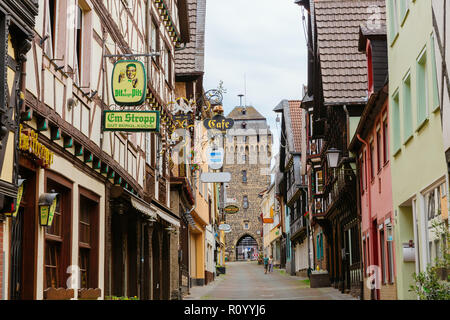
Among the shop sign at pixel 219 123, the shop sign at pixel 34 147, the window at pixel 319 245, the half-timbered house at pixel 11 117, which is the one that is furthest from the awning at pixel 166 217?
the window at pixel 319 245

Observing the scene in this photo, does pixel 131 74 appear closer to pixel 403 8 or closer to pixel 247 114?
pixel 403 8

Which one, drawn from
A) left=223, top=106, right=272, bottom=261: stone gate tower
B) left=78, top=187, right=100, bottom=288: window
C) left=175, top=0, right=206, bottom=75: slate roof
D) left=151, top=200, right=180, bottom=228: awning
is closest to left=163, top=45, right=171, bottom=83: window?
left=175, top=0, right=206, bottom=75: slate roof

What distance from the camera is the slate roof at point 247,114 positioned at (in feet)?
333

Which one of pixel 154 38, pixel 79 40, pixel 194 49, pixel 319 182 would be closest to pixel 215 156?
pixel 194 49

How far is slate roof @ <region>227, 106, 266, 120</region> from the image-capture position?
10150cm

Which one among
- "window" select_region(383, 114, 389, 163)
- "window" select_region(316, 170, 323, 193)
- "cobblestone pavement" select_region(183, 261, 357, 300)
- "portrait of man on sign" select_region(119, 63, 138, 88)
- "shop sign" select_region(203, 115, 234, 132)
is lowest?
"cobblestone pavement" select_region(183, 261, 357, 300)

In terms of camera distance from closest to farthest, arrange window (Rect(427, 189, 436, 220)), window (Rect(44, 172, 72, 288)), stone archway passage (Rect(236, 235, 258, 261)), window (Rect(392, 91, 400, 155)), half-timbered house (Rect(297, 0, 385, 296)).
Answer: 1. window (Rect(44, 172, 72, 288))
2. window (Rect(427, 189, 436, 220))
3. window (Rect(392, 91, 400, 155))
4. half-timbered house (Rect(297, 0, 385, 296))
5. stone archway passage (Rect(236, 235, 258, 261))

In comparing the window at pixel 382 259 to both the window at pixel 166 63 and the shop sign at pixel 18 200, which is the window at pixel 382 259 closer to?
the window at pixel 166 63

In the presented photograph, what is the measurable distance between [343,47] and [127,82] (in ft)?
41.6

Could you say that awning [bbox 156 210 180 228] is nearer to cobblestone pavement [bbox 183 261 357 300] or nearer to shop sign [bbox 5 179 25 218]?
cobblestone pavement [bbox 183 261 357 300]

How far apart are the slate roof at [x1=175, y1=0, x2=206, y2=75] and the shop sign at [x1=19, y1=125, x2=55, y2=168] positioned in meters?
17.4

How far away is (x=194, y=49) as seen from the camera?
2845cm

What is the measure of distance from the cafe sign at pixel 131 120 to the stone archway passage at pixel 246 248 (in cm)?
8203
